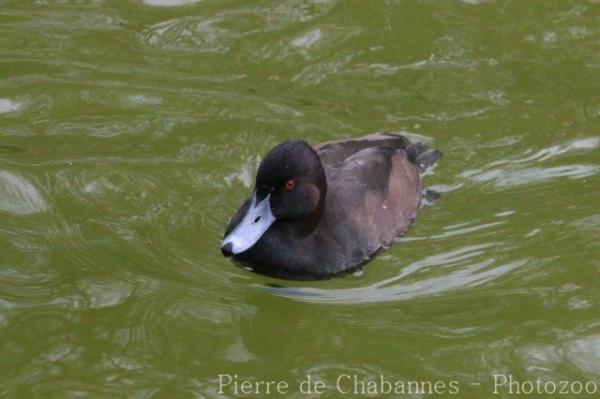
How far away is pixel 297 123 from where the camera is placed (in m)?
9.83

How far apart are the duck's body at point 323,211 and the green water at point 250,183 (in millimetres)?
129

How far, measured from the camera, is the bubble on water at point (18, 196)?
8.77 meters

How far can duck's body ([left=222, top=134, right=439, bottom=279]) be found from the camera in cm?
807

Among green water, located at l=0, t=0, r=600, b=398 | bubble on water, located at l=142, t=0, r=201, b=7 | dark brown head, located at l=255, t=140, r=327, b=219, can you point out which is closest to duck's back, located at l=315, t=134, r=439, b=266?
green water, located at l=0, t=0, r=600, b=398

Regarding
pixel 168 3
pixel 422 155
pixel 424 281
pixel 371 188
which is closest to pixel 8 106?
pixel 168 3

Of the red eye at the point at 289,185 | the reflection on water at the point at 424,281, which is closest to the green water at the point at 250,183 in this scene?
the reflection on water at the point at 424,281

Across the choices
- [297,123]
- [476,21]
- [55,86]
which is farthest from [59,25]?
[476,21]

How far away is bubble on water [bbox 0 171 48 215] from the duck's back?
2039mm

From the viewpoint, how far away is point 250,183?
30.1 ft

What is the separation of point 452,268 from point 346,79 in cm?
266

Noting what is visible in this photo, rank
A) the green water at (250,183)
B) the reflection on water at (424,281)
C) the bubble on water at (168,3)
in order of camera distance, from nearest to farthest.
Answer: the green water at (250,183), the reflection on water at (424,281), the bubble on water at (168,3)

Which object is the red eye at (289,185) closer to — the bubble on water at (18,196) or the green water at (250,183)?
the green water at (250,183)

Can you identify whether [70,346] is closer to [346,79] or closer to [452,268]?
[452,268]

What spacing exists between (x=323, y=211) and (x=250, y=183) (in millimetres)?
902
